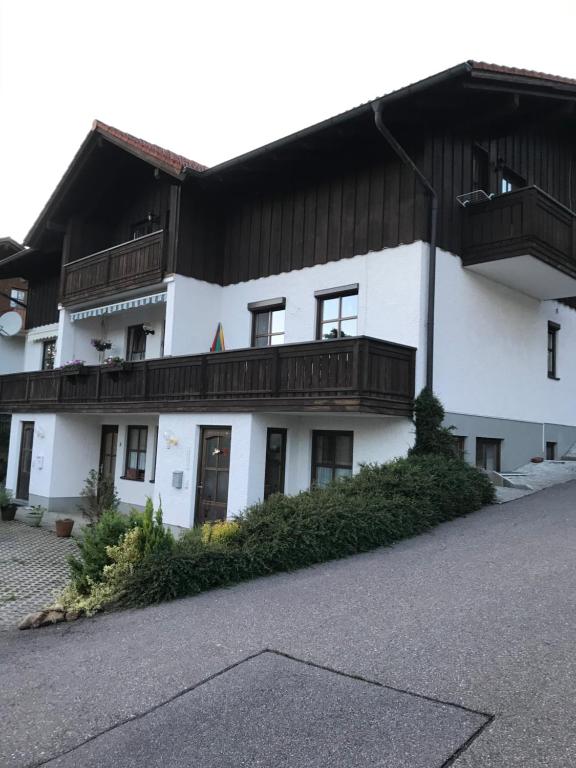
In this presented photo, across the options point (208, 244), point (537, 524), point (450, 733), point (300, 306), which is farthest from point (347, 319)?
point (450, 733)

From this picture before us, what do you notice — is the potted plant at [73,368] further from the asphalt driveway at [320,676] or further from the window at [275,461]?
the asphalt driveway at [320,676]

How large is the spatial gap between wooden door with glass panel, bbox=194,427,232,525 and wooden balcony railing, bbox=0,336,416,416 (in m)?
0.67

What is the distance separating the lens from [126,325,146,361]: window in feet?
61.5

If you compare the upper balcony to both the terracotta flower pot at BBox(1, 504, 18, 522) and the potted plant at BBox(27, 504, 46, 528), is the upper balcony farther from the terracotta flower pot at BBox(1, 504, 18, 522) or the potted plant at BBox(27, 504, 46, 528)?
the terracotta flower pot at BBox(1, 504, 18, 522)

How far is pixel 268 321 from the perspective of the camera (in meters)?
15.5

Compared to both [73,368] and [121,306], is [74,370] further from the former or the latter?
[121,306]

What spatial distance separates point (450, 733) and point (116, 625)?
4.05 metres

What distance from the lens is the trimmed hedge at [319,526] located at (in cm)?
763

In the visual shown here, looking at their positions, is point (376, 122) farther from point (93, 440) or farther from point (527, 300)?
point (93, 440)

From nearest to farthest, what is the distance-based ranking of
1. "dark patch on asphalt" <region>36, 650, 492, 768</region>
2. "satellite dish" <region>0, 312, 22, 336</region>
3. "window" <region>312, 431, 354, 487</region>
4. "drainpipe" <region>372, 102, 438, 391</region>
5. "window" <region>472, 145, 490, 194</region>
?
"dark patch on asphalt" <region>36, 650, 492, 768</region> → "drainpipe" <region>372, 102, 438, 391</region> → "window" <region>312, 431, 354, 487</region> → "window" <region>472, 145, 490, 194</region> → "satellite dish" <region>0, 312, 22, 336</region>

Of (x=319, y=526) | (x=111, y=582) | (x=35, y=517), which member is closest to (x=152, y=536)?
(x=111, y=582)

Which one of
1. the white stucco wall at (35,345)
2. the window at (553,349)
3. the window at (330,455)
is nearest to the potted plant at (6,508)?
the white stucco wall at (35,345)

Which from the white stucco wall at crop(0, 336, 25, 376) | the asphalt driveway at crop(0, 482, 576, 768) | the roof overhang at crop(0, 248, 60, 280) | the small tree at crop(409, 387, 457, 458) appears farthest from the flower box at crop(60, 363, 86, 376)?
the asphalt driveway at crop(0, 482, 576, 768)

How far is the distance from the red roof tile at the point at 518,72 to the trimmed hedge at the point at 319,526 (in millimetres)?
7126
